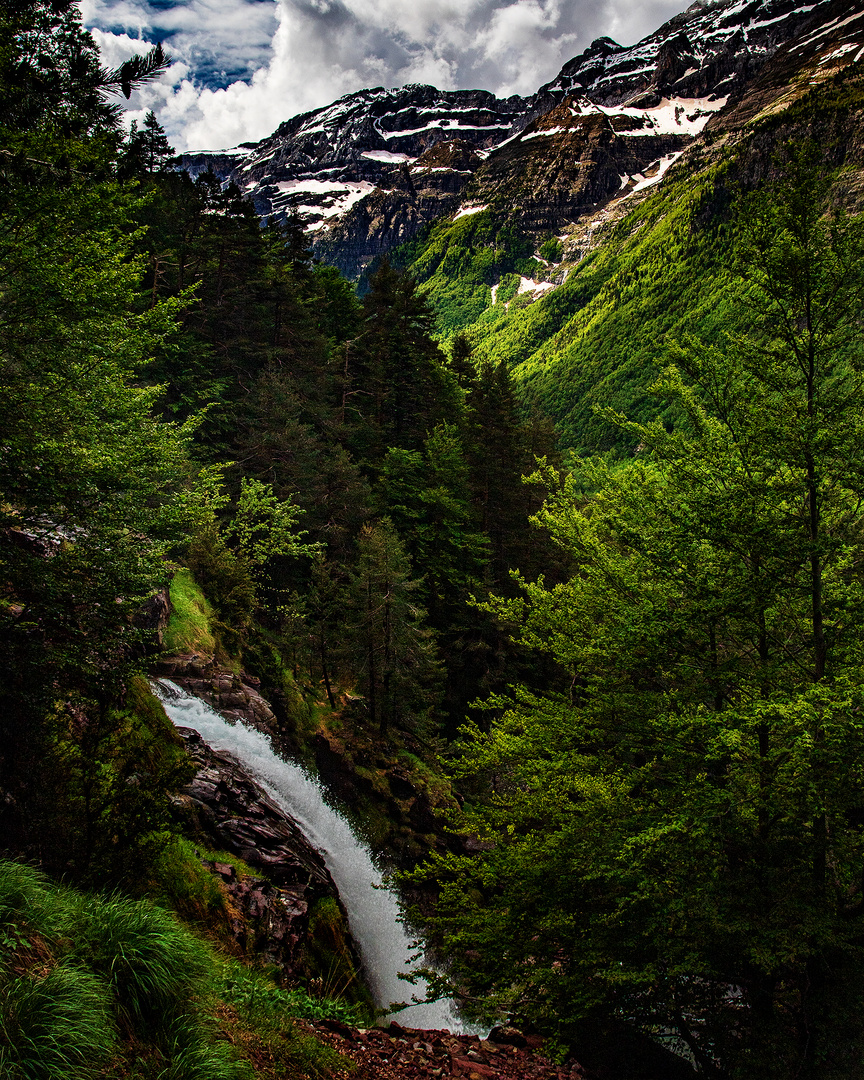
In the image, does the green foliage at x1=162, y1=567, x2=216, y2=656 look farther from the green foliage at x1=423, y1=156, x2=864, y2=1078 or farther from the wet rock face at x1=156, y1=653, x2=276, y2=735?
the green foliage at x1=423, y1=156, x2=864, y2=1078

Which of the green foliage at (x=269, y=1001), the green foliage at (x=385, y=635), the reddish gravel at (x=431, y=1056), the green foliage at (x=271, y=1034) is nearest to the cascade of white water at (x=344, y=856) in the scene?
the reddish gravel at (x=431, y=1056)

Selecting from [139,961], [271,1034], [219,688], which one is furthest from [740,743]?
[219,688]

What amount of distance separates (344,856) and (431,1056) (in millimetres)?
7567

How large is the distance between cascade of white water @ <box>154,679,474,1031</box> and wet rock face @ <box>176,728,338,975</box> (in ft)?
3.63

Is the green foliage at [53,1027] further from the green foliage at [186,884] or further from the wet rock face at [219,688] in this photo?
the wet rock face at [219,688]

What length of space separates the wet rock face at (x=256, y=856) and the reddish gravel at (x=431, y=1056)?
6.79ft

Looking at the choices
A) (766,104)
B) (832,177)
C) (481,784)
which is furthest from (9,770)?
(766,104)

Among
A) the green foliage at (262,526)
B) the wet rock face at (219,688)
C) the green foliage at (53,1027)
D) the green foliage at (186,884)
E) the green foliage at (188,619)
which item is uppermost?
the green foliage at (262,526)

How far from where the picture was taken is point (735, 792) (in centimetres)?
704

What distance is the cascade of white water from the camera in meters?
11.7

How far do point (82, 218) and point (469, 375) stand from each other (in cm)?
3243

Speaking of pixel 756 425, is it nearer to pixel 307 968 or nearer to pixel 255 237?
pixel 307 968

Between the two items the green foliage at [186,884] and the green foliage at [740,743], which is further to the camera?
the green foliage at [186,884]

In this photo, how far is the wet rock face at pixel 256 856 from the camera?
8.62 metres
